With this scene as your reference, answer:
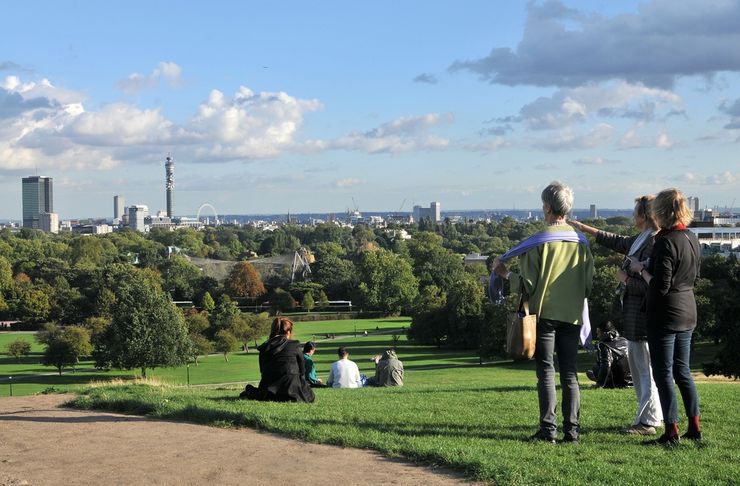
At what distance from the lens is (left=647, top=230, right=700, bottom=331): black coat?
8.08 m

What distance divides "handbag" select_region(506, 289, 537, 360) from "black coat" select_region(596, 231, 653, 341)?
125 cm

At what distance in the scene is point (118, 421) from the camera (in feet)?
35.5

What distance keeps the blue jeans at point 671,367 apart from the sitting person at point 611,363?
15.5 ft

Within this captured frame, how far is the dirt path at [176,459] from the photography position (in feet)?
25.3

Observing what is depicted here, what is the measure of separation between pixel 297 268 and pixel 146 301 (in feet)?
231

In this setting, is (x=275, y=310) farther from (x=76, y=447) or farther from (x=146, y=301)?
(x=76, y=447)

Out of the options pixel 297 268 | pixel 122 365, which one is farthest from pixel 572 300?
pixel 297 268

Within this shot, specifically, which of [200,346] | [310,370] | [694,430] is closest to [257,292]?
[200,346]

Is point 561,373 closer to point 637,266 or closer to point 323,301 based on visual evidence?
point 637,266

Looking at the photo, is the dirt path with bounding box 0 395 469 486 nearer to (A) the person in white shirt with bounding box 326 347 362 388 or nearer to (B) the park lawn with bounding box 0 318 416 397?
(A) the person in white shirt with bounding box 326 347 362 388

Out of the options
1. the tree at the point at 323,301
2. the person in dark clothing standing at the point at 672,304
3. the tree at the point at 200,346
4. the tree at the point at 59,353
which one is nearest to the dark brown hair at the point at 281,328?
the person in dark clothing standing at the point at 672,304

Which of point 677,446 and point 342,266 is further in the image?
point 342,266

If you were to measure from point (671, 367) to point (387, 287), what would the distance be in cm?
9057

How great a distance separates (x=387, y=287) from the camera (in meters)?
98.8
